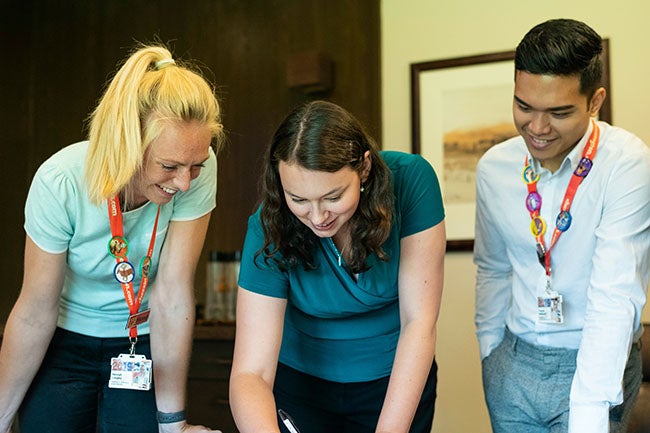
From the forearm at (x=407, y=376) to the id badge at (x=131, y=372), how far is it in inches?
23.1

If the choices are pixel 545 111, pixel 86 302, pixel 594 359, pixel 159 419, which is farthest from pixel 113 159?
pixel 594 359

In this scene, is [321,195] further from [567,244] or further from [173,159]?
[567,244]

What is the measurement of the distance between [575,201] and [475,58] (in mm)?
1526

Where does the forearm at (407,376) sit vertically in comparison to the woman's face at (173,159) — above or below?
below

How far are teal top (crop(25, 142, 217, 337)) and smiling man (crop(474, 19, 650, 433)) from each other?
2.53ft

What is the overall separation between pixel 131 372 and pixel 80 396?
0.55 feet

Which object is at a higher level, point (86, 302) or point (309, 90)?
point (309, 90)

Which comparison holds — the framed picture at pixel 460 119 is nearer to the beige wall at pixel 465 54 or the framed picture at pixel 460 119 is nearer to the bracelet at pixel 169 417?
the beige wall at pixel 465 54

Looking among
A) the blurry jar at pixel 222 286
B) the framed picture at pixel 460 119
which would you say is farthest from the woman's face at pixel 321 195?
the blurry jar at pixel 222 286

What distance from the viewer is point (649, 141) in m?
2.94

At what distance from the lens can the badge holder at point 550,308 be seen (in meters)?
1.80

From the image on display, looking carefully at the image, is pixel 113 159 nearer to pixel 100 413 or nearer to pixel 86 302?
pixel 86 302

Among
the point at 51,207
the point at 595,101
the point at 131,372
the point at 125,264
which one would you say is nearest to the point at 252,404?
the point at 131,372

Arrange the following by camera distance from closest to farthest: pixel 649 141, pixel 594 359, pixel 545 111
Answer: pixel 594 359
pixel 545 111
pixel 649 141
